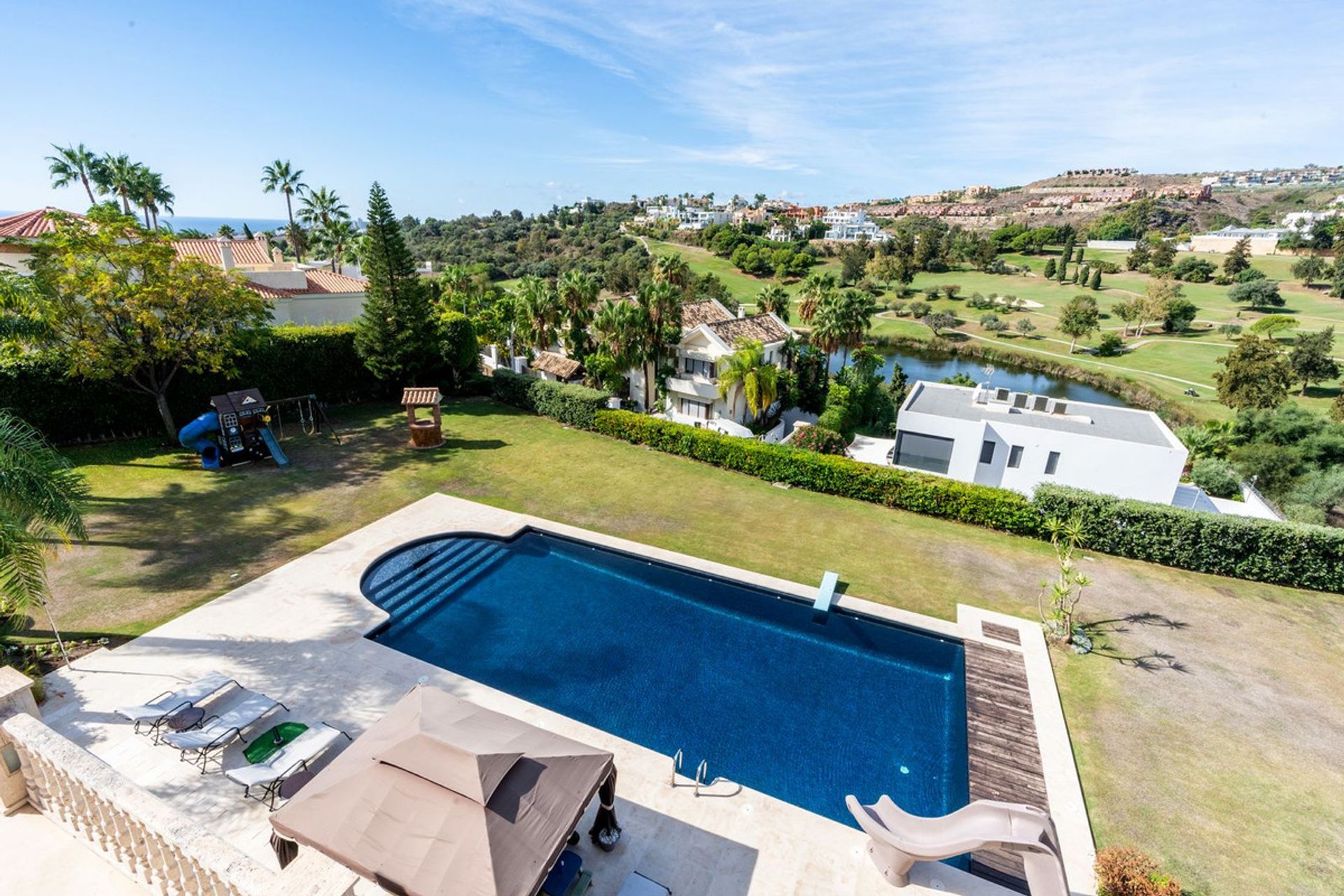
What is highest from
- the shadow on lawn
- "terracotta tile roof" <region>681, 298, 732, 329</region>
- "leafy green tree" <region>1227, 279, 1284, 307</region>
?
"leafy green tree" <region>1227, 279, 1284, 307</region>

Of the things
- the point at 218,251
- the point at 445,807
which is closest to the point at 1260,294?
the point at 445,807

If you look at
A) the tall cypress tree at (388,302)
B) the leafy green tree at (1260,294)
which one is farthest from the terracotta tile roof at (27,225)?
the leafy green tree at (1260,294)

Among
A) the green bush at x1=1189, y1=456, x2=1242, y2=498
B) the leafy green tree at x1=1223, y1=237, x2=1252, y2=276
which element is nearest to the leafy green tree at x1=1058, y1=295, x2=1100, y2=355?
the leafy green tree at x1=1223, y1=237, x2=1252, y2=276

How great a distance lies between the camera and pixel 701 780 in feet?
34.5

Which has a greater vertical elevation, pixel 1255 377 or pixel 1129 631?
pixel 1255 377

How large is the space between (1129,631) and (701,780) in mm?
13493

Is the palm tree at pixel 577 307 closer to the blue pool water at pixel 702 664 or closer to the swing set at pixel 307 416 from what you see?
the swing set at pixel 307 416

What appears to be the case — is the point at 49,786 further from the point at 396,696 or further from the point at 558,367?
the point at 558,367

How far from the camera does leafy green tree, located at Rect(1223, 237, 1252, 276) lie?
9988 cm

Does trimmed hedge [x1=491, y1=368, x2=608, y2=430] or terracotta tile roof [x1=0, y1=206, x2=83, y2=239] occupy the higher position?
terracotta tile roof [x1=0, y1=206, x2=83, y2=239]

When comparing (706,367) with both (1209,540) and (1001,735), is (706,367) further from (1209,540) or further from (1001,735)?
(1001,735)

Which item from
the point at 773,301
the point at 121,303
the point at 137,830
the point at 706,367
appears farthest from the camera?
the point at 773,301

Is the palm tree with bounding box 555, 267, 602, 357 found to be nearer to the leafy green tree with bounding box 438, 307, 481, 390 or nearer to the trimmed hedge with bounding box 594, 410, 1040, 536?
the leafy green tree with bounding box 438, 307, 481, 390

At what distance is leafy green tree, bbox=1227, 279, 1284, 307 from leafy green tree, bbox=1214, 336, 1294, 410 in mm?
52972
